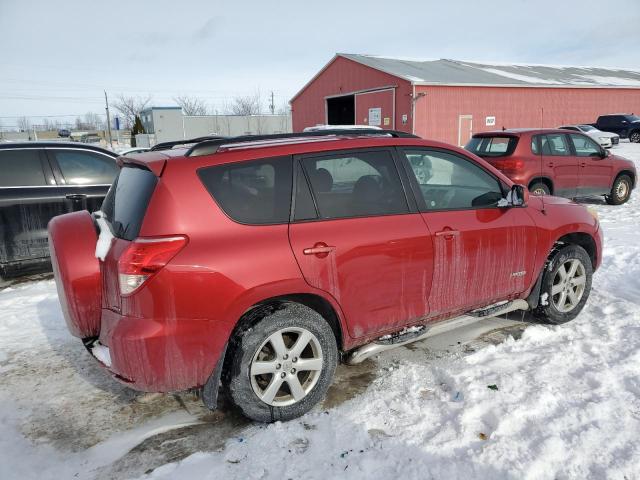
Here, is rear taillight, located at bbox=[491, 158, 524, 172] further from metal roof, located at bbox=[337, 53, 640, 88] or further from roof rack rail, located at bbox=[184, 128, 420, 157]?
metal roof, located at bbox=[337, 53, 640, 88]

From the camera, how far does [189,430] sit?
2.97 metres

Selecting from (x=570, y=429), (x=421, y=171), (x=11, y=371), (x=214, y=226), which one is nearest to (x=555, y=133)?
(x=421, y=171)

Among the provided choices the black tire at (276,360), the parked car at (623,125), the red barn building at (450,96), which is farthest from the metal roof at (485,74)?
the black tire at (276,360)

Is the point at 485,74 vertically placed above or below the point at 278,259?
above

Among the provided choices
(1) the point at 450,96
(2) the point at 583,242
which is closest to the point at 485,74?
(1) the point at 450,96

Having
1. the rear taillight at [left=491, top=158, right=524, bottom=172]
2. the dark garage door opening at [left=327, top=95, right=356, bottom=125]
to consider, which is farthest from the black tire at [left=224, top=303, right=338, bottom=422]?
the dark garage door opening at [left=327, top=95, right=356, bottom=125]

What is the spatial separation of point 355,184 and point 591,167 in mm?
8455

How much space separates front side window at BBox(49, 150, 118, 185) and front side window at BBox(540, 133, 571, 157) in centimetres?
756

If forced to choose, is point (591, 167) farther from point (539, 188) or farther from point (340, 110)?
point (340, 110)

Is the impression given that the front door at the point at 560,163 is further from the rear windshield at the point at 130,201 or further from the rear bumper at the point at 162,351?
the rear bumper at the point at 162,351

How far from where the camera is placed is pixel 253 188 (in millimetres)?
2869

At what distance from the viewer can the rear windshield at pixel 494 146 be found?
8.93m

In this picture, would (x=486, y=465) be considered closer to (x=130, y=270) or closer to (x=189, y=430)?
(x=189, y=430)

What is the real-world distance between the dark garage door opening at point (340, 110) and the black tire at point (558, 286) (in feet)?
96.6
